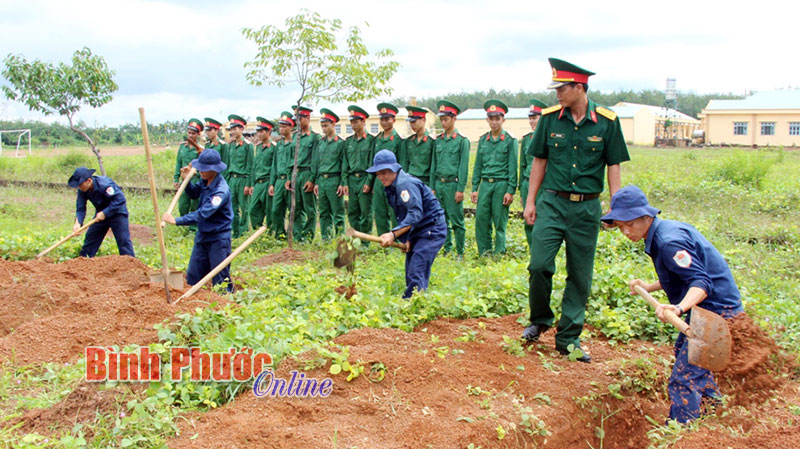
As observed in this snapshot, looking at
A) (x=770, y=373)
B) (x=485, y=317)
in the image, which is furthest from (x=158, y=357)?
(x=770, y=373)

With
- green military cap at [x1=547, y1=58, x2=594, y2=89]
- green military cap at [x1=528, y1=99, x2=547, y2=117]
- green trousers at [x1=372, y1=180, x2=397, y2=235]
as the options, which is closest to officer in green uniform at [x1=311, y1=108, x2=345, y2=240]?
green trousers at [x1=372, y1=180, x2=397, y2=235]

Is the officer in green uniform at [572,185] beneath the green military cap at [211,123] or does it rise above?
beneath

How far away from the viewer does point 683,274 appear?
3414mm

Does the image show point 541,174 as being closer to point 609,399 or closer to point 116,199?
point 609,399

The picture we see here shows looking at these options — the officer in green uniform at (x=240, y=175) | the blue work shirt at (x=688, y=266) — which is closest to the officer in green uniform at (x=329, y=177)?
the officer in green uniform at (x=240, y=175)

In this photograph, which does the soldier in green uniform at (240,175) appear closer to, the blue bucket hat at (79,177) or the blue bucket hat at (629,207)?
the blue bucket hat at (79,177)

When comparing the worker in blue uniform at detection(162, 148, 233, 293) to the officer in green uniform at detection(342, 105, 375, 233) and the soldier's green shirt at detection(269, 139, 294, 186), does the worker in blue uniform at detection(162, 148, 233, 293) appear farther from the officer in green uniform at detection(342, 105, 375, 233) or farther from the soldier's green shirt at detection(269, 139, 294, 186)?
the soldier's green shirt at detection(269, 139, 294, 186)

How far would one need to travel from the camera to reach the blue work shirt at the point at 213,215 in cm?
623

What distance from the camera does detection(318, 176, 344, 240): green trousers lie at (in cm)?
980

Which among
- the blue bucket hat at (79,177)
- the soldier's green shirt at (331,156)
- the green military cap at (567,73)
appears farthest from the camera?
the soldier's green shirt at (331,156)

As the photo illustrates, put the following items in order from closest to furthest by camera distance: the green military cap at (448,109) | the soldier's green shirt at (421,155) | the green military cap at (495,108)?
the green military cap at (495,108) < the green military cap at (448,109) < the soldier's green shirt at (421,155)

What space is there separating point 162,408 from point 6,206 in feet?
41.8

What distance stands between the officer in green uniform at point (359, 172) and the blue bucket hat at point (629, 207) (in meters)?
5.86

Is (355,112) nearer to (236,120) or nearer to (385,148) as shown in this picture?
(385,148)
